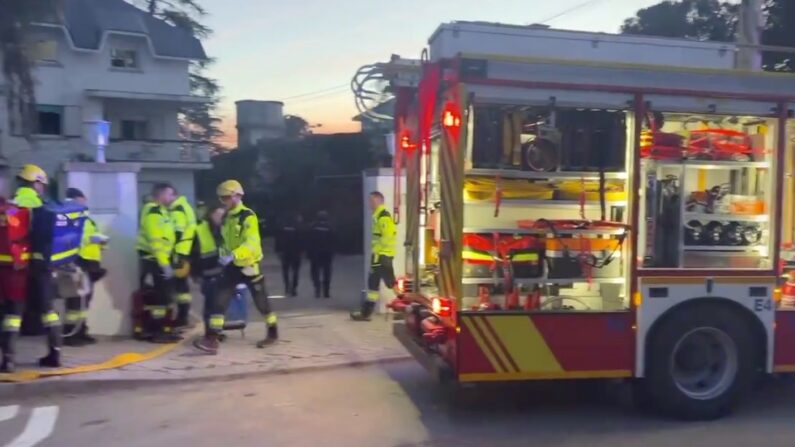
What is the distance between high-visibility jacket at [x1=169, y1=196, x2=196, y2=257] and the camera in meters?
9.05

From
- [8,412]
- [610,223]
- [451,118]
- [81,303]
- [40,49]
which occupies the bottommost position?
[8,412]

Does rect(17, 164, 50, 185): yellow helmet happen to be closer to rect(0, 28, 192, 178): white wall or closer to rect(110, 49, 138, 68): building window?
rect(0, 28, 192, 178): white wall

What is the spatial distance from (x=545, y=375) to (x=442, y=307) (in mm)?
901

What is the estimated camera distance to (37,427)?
621cm

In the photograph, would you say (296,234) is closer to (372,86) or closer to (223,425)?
(372,86)

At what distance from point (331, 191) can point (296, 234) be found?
14.0 metres

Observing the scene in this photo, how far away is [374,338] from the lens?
377 inches

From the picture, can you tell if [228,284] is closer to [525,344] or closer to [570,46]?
[525,344]

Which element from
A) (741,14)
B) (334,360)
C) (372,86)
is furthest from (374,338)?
(741,14)

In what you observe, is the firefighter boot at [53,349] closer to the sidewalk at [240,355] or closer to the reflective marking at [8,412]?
the sidewalk at [240,355]

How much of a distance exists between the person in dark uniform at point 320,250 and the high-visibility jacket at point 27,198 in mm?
5986

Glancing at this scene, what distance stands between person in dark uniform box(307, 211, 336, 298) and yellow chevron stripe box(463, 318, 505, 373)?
7.61 metres

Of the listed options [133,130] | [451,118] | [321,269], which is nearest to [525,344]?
[451,118]

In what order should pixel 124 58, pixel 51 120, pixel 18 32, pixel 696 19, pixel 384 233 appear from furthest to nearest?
1. pixel 124 58
2. pixel 51 120
3. pixel 696 19
4. pixel 18 32
5. pixel 384 233
